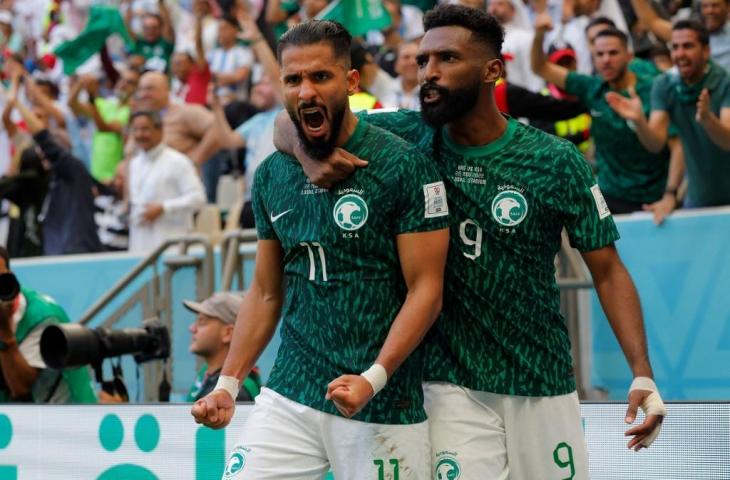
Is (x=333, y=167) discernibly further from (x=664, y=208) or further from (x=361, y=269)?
(x=664, y=208)

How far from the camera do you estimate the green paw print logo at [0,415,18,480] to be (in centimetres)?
632

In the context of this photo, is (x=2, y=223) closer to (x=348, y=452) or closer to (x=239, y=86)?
(x=239, y=86)

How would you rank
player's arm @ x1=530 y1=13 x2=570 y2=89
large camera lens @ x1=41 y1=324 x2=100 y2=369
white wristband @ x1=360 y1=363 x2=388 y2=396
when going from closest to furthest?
white wristband @ x1=360 y1=363 x2=388 y2=396 → large camera lens @ x1=41 y1=324 x2=100 y2=369 → player's arm @ x1=530 y1=13 x2=570 y2=89

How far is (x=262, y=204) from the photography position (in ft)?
14.3

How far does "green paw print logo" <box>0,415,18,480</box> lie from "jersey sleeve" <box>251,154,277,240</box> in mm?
2503

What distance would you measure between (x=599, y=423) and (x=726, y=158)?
3.73m

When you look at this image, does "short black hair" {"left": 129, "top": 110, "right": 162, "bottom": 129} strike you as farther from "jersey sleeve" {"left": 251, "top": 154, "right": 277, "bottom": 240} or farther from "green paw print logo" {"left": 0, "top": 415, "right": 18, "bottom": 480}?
"jersey sleeve" {"left": 251, "top": 154, "right": 277, "bottom": 240}

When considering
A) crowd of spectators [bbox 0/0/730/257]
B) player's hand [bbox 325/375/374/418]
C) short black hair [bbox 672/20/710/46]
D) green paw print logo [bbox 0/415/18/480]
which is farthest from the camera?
crowd of spectators [bbox 0/0/730/257]

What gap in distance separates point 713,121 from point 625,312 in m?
4.02

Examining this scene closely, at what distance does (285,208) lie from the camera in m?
4.23

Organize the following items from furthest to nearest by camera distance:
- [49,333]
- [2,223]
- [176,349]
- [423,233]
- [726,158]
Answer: [2,223]
[176,349]
[726,158]
[49,333]
[423,233]

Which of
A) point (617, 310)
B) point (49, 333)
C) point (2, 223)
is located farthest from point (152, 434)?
point (2, 223)

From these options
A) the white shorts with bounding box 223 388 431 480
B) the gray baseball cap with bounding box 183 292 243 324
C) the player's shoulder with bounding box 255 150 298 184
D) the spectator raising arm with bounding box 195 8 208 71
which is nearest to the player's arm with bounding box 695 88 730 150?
the gray baseball cap with bounding box 183 292 243 324

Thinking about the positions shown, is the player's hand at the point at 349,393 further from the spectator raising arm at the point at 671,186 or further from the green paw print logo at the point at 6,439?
the spectator raising arm at the point at 671,186
